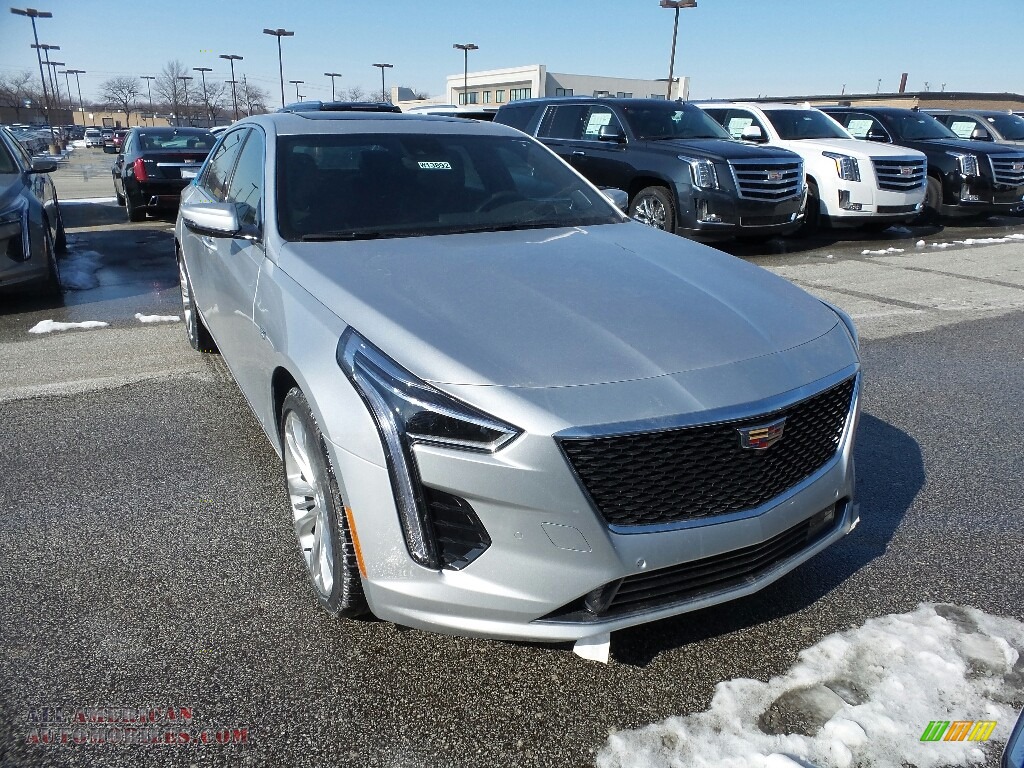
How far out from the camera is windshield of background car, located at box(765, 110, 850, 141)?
12.3m

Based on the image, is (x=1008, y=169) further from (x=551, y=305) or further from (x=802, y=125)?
(x=551, y=305)

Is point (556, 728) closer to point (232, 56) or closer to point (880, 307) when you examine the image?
point (880, 307)

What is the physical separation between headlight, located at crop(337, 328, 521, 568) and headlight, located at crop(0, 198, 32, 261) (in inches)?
231

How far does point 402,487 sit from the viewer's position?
207 centimetres

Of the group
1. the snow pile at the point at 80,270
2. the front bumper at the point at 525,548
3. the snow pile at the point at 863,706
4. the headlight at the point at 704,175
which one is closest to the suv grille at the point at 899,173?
the headlight at the point at 704,175

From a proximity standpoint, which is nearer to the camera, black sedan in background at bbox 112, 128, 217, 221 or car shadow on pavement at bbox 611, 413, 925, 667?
car shadow on pavement at bbox 611, 413, 925, 667

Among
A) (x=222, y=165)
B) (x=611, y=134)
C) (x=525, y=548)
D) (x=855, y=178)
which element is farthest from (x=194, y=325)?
(x=855, y=178)

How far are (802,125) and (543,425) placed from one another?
12.1m

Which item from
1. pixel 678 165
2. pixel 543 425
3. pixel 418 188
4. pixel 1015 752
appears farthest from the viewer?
pixel 678 165

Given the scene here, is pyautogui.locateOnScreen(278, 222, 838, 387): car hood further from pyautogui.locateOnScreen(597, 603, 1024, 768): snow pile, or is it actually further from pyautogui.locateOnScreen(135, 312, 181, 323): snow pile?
pyautogui.locateOnScreen(135, 312, 181, 323): snow pile

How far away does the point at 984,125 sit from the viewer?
15.6 meters

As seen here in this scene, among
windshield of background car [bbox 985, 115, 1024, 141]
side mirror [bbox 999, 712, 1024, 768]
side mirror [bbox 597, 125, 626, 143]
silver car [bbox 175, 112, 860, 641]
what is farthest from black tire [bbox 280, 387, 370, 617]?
windshield of background car [bbox 985, 115, 1024, 141]

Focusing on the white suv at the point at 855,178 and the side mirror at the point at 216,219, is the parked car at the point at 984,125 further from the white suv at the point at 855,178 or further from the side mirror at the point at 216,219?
the side mirror at the point at 216,219

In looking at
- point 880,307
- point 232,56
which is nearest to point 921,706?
point 880,307
